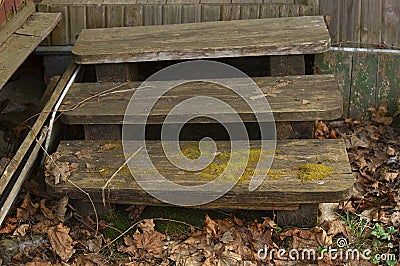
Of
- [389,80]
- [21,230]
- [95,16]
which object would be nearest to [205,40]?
[95,16]

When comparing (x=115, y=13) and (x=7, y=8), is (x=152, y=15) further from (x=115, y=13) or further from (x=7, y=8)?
(x=7, y=8)

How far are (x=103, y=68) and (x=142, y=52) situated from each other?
0.31 meters

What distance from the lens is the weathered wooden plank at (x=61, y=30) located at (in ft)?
16.4

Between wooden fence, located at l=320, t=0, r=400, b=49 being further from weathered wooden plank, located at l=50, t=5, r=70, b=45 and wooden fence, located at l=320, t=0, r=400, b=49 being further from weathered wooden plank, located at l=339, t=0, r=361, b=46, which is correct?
weathered wooden plank, located at l=50, t=5, r=70, b=45

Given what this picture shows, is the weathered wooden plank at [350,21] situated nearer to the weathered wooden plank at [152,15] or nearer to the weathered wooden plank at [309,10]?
the weathered wooden plank at [309,10]

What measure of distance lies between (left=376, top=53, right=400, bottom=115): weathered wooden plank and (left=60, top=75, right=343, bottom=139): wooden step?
2.50 ft

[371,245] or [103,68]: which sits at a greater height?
[103,68]

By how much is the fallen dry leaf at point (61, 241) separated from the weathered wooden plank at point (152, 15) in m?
1.82

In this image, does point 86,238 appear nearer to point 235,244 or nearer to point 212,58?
point 235,244

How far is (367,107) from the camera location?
506 centimetres

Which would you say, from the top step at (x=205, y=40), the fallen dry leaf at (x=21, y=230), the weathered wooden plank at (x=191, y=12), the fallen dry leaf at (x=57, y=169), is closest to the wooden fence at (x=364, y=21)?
the top step at (x=205, y=40)

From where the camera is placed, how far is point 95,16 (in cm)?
499

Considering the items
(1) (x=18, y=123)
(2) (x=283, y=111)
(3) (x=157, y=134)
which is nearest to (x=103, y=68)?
(3) (x=157, y=134)

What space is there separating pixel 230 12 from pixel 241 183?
67.7 inches
